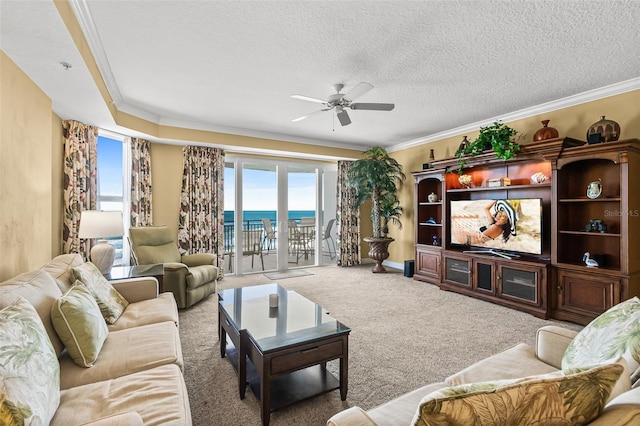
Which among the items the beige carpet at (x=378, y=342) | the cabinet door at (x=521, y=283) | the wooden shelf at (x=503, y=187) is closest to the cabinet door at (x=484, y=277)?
the cabinet door at (x=521, y=283)

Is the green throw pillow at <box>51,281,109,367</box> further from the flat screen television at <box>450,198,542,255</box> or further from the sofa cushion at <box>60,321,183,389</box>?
the flat screen television at <box>450,198,542,255</box>

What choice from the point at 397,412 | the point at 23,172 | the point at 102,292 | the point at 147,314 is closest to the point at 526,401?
the point at 397,412

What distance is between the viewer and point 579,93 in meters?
3.64

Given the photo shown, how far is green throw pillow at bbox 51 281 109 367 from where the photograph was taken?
1.61 m

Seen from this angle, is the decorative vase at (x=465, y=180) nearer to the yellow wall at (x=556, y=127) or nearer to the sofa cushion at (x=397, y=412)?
the yellow wall at (x=556, y=127)

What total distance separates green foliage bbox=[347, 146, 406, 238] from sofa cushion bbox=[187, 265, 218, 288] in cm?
329

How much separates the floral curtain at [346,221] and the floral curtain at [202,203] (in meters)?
2.58

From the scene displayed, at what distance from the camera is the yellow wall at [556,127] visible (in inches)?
134

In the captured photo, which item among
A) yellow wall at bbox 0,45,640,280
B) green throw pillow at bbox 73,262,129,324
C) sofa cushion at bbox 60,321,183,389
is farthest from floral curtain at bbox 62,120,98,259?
sofa cushion at bbox 60,321,183,389

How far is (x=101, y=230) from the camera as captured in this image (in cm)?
320

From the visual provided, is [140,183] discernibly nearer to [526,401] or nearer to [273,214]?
[273,214]

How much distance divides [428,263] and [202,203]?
4.08 m

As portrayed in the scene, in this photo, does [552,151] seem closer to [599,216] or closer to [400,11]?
[599,216]

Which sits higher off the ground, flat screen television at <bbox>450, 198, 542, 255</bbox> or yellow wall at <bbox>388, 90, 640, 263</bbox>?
yellow wall at <bbox>388, 90, 640, 263</bbox>
